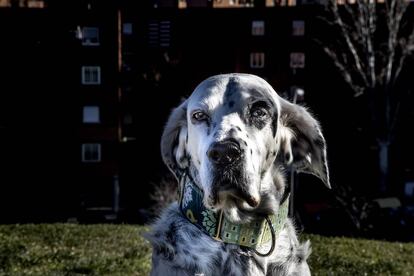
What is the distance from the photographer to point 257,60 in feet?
155

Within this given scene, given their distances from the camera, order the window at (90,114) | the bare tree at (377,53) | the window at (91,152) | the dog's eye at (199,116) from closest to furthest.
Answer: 1. the dog's eye at (199,116)
2. the bare tree at (377,53)
3. the window at (90,114)
4. the window at (91,152)

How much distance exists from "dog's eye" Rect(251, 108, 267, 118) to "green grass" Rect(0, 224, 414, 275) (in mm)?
5067

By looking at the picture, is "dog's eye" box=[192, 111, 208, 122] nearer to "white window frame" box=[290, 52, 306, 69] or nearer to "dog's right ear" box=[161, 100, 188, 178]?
"dog's right ear" box=[161, 100, 188, 178]

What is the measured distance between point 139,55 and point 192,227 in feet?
145

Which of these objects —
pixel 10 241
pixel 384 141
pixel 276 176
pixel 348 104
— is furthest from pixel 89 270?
pixel 348 104

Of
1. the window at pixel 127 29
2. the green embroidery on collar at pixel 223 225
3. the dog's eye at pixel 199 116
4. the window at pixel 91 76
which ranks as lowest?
the window at pixel 91 76

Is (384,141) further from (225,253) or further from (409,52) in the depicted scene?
(225,253)

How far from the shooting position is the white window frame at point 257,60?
155ft

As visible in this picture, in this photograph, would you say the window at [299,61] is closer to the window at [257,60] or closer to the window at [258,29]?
Result: the window at [257,60]

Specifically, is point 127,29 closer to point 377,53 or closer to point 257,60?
point 257,60

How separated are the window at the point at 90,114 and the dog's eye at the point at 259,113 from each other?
144 ft

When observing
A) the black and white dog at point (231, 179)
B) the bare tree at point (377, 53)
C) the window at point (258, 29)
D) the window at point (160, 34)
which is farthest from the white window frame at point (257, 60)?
the black and white dog at point (231, 179)

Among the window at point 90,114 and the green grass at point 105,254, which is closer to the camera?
the green grass at point 105,254

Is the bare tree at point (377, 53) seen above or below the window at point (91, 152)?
above
